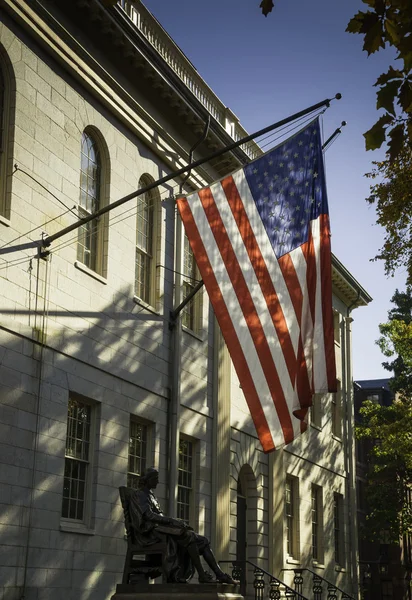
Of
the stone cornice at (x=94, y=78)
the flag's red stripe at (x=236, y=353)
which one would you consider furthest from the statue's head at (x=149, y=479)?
the stone cornice at (x=94, y=78)

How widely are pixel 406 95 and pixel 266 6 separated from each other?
1.03 metres

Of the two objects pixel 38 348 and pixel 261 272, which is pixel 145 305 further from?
pixel 261 272

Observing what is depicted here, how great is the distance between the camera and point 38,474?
14938 millimetres

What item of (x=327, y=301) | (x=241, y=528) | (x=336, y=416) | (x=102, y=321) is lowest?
(x=241, y=528)

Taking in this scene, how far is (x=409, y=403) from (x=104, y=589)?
21.3 meters

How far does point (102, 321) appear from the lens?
17.4m

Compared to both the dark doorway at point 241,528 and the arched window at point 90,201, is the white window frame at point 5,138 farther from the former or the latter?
the dark doorway at point 241,528

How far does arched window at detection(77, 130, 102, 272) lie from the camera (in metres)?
17.5

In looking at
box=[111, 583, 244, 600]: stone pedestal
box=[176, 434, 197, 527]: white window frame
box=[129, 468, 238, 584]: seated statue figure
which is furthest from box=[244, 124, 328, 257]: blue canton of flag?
box=[176, 434, 197, 527]: white window frame

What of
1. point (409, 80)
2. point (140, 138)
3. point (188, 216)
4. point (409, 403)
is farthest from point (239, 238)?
point (409, 403)

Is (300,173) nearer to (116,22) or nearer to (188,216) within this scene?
(188,216)

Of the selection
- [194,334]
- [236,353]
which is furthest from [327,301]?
[194,334]

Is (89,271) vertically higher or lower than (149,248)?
lower

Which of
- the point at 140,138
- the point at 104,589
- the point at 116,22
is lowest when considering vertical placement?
the point at 104,589
